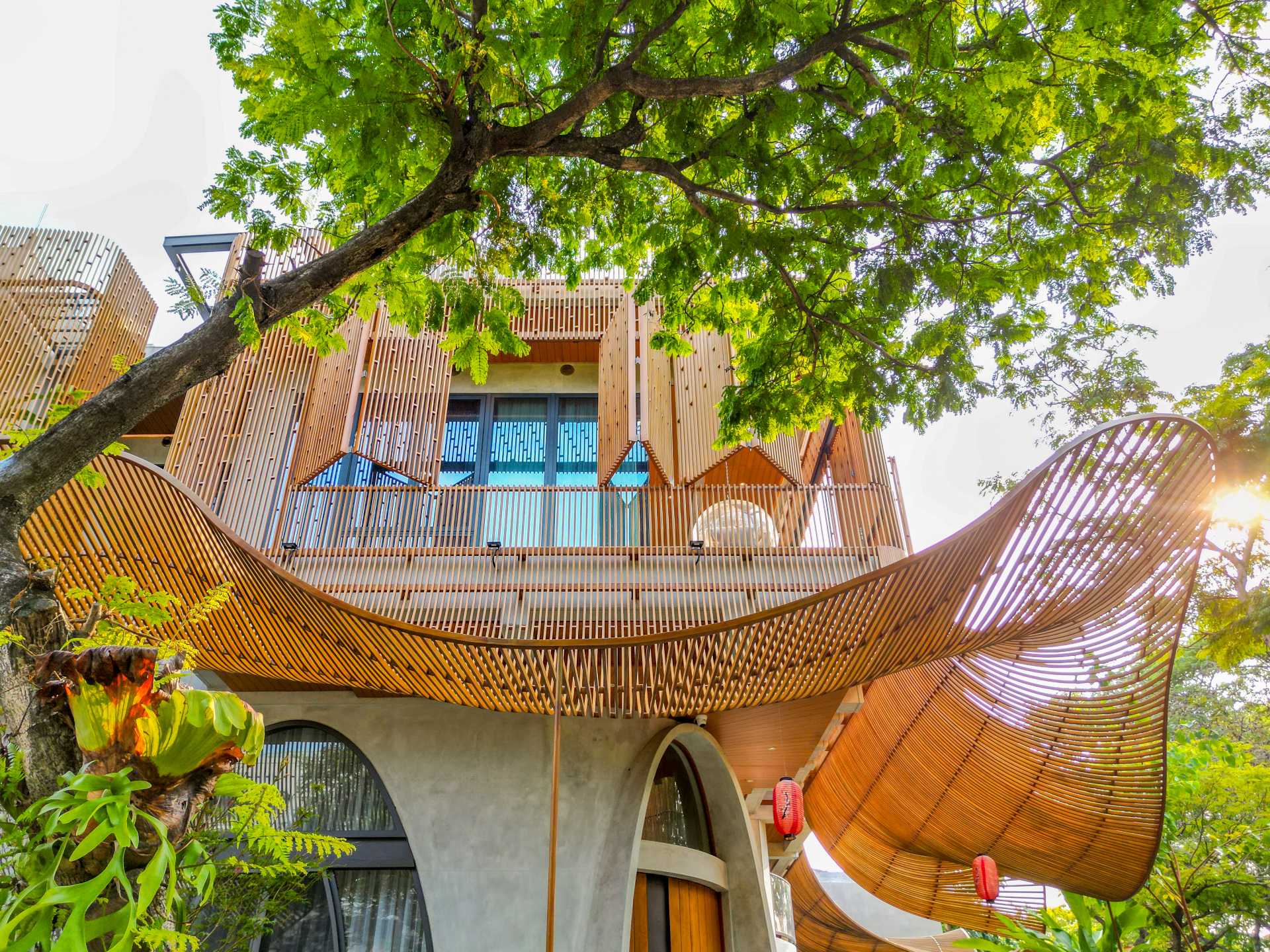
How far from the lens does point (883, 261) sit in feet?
16.0

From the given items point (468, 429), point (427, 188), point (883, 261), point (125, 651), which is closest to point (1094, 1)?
point (883, 261)

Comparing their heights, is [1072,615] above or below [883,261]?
below

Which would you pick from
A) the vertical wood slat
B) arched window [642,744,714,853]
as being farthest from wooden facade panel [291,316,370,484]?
arched window [642,744,714,853]

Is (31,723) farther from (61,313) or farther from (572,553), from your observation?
(61,313)

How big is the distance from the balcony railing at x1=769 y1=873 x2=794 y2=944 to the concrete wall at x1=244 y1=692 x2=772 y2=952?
4.71 feet

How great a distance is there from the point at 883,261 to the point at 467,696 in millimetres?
4143

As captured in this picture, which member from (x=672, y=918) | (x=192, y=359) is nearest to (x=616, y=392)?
(x=672, y=918)

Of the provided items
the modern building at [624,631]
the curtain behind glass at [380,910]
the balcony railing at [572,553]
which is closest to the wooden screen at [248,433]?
the modern building at [624,631]

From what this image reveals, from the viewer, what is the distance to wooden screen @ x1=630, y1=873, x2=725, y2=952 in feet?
23.2

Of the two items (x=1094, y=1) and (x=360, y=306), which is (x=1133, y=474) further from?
(x=360, y=306)

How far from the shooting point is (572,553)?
22.8 feet

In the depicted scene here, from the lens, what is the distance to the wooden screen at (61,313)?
8273 millimetres

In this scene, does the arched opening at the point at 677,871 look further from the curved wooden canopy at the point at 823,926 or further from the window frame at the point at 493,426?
the curved wooden canopy at the point at 823,926

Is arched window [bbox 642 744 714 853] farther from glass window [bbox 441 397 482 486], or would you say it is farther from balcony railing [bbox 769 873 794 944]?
glass window [bbox 441 397 482 486]
